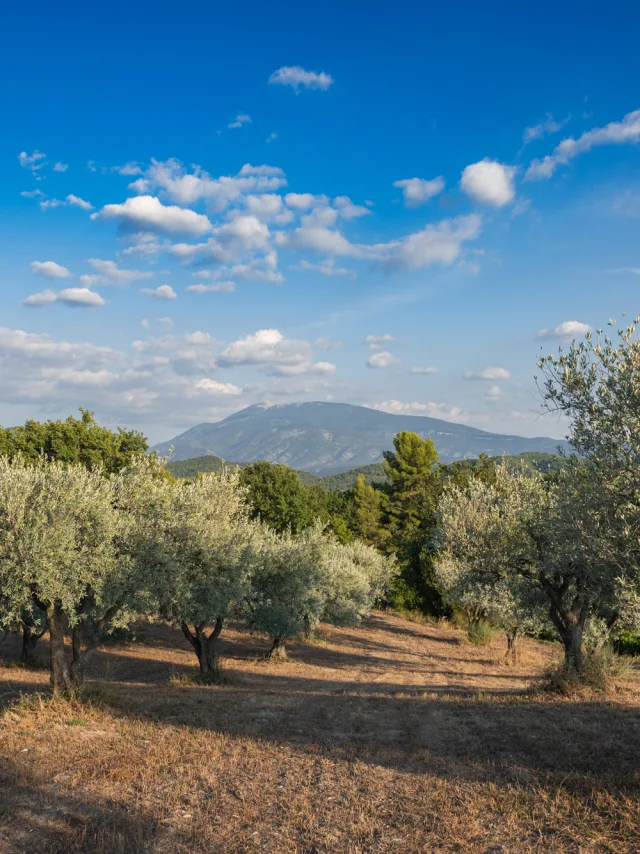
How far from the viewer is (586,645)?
28.2 meters

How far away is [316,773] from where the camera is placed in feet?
38.0

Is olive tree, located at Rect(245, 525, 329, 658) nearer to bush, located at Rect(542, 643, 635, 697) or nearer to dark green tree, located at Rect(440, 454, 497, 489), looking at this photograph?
bush, located at Rect(542, 643, 635, 697)

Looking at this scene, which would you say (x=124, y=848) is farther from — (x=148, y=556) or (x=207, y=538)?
(x=207, y=538)

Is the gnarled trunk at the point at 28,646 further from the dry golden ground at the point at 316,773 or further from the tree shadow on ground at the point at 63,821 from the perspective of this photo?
the tree shadow on ground at the point at 63,821

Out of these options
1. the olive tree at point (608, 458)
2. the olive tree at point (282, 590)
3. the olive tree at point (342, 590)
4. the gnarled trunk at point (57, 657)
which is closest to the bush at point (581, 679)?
the olive tree at point (608, 458)

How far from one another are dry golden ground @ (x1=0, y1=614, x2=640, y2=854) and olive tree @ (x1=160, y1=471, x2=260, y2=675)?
→ 3062 mm

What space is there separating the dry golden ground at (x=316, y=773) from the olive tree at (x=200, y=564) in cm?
306

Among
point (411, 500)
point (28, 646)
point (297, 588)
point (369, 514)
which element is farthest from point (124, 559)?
point (411, 500)

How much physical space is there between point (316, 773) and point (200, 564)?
440 inches

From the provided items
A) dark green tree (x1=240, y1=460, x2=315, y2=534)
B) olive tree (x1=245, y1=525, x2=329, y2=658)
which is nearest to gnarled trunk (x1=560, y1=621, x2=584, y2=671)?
olive tree (x1=245, y1=525, x2=329, y2=658)

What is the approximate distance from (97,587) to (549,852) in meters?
13.3

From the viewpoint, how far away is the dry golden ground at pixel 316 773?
8891 millimetres

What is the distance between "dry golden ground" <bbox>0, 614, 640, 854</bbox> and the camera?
29.2 ft

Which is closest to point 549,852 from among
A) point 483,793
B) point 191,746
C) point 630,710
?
point 483,793
